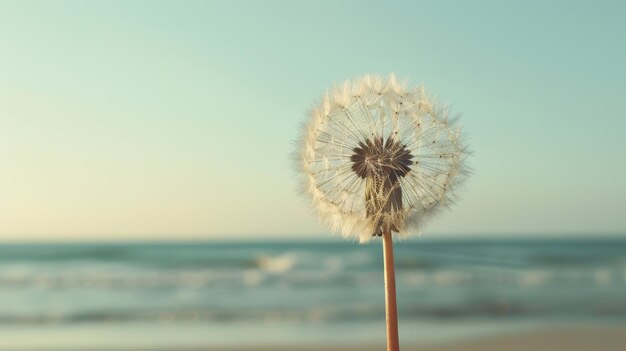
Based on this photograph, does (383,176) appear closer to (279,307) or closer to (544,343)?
(544,343)

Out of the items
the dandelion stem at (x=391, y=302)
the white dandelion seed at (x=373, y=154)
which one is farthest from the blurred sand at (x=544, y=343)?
the dandelion stem at (x=391, y=302)

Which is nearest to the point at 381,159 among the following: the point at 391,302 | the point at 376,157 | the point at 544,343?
the point at 376,157

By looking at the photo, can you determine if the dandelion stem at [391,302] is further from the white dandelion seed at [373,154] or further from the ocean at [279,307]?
the ocean at [279,307]

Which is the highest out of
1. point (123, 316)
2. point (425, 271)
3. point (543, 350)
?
point (425, 271)

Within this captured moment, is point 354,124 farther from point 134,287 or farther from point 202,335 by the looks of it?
point 134,287

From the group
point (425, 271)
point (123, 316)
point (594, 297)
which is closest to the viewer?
point (123, 316)

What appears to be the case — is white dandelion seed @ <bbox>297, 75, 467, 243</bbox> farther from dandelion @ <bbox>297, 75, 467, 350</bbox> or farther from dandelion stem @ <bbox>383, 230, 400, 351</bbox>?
dandelion stem @ <bbox>383, 230, 400, 351</bbox>

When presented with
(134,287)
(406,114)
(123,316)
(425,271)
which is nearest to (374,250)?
(425,271)
